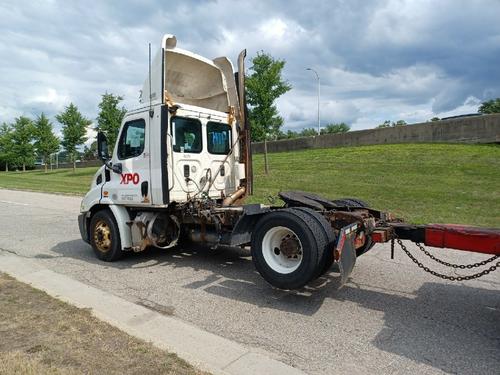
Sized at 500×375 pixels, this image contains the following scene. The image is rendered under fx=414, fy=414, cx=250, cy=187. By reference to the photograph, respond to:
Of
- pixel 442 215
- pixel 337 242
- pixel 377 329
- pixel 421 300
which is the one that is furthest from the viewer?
pixel 442 215

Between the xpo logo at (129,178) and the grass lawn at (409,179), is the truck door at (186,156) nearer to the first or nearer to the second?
the xpo logo at (129,178)

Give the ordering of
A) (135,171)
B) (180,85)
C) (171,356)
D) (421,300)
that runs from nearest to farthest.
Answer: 1. (171,356)
2. (421,300)
3. (135,171)
4. (180,85)

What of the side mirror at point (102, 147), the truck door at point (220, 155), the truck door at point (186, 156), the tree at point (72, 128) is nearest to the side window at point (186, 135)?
the truck door at point (186, 156)

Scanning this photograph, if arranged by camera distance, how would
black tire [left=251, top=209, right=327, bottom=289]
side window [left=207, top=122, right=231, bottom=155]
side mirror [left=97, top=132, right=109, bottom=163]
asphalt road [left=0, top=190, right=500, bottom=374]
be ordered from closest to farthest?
asphalt road [left=0, top=190, right=500, bottom=374]
black tire [left=251, top=209, right=327, bottom=289]
side mirror [left=97, top=132, right=109, bottom=163]
side window [left=207, top=122, right=231, bottom=155]

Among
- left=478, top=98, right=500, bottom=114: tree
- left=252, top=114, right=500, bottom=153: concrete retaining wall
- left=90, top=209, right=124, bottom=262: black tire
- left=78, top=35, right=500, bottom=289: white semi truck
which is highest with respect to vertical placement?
left=478, top=98, right=500, bottom=114: tree

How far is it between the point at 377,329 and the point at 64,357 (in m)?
2.90

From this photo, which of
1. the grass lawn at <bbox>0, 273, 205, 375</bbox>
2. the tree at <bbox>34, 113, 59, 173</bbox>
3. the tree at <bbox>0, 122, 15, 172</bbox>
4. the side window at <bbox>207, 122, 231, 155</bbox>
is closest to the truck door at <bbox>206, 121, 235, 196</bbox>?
the side window at <bbox>207, 122, 231, 155</bbox>

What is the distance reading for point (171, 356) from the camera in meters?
3.45

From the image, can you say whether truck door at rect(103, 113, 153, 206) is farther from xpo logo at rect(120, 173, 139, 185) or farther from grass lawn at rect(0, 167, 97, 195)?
grass lawn at rect(0, 167, 97, 195)

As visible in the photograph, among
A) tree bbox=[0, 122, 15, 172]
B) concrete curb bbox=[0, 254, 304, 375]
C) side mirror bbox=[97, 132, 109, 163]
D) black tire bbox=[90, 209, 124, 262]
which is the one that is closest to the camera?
concrete curb bbox=[0, 254, 304, 375]

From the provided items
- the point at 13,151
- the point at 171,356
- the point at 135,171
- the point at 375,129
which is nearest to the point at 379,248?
the point at 135,171

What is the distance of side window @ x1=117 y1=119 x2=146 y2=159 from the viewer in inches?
258

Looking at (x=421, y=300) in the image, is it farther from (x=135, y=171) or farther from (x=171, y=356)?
(x=135, y=171)

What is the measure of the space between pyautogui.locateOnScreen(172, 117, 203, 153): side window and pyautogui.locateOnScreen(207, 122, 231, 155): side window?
9.4 inches
